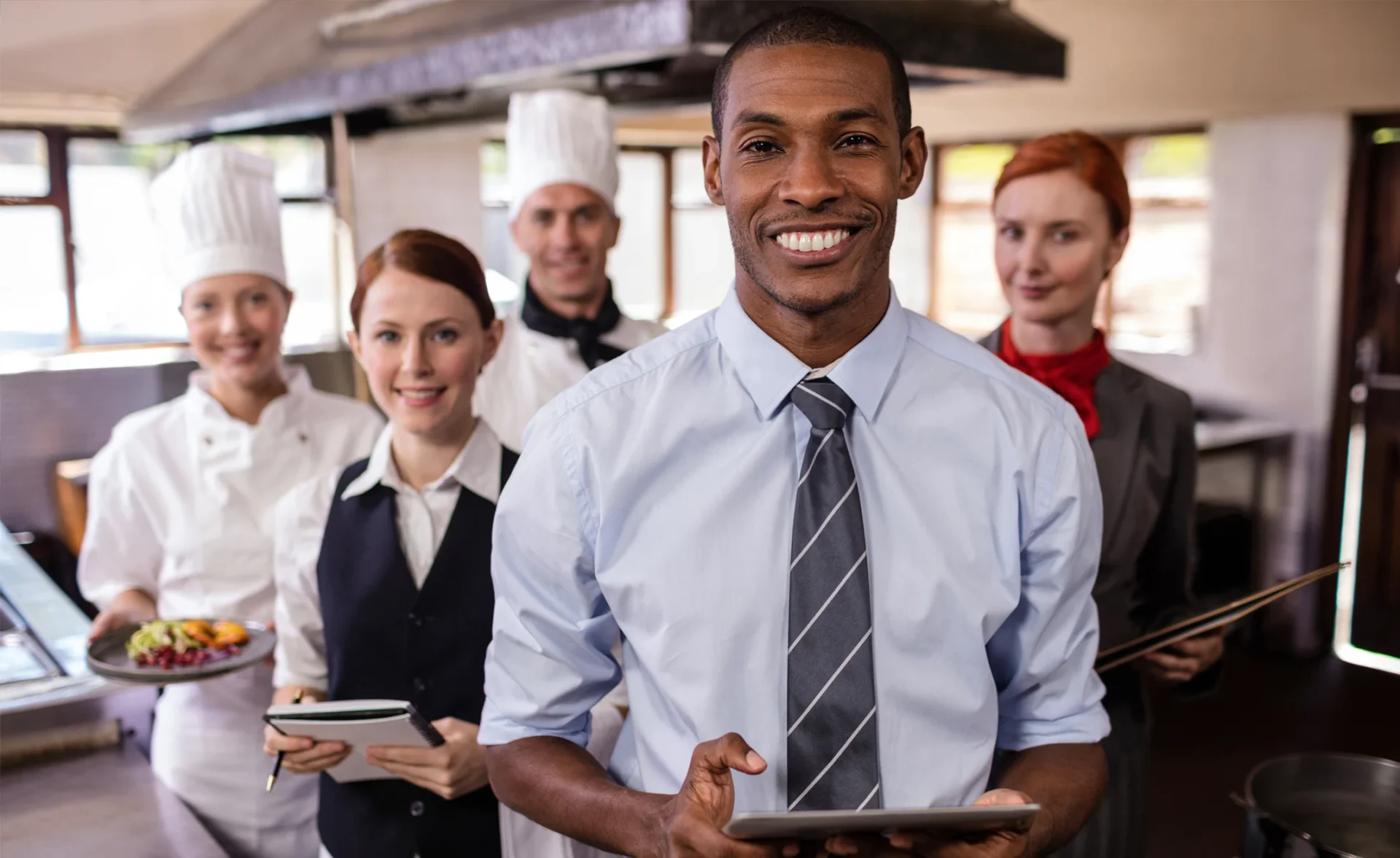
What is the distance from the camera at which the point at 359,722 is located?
137cm

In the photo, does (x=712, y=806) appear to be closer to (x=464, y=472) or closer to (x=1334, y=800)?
(x=464, y=472)

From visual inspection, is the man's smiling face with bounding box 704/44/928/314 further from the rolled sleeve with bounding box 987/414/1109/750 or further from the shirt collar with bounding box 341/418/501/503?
the shirt collar with bounding box 341/418/501/503

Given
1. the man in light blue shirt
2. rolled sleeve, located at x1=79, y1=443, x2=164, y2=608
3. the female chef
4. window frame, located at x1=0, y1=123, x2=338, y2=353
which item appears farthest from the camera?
window frame, located at x1=0, y1=123, x2=338, y2=353

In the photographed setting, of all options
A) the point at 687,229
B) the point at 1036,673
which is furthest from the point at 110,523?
the point at 687,229

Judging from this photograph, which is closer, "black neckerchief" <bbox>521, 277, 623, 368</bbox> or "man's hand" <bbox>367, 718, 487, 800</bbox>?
"man's hand" <bbox>367, 718, 487, 800</bbox>

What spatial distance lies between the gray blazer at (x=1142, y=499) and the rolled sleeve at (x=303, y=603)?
117cm

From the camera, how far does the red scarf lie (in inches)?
71.6

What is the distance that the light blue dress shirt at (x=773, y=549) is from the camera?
3.84ft

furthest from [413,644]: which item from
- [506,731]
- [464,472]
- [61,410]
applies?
[61,410]

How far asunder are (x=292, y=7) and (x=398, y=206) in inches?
116

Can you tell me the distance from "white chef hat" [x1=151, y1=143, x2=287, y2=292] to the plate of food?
63 centimetres

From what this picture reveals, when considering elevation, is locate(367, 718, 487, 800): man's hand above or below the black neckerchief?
below

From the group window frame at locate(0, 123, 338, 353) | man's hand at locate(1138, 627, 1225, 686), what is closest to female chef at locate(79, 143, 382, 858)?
man's hand at locate(1138, 627, 1225, 686)

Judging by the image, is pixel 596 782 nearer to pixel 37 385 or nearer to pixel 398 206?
pixel 37 385
